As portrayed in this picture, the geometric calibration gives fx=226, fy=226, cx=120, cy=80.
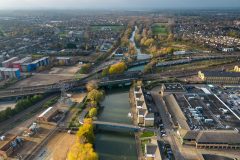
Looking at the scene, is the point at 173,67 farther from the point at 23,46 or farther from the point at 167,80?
the point at 23,46

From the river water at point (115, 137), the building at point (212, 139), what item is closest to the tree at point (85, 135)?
the river water at point (115, 137)

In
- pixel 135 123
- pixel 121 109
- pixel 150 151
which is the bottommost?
pixel 121 109

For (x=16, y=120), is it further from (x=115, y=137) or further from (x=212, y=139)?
(x=212, y=139)

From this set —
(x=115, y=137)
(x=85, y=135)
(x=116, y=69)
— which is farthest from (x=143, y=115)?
(x=116, y=69)

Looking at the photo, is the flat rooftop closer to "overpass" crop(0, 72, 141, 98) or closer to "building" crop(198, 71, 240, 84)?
"building" crop(198, 71, 240, 84)

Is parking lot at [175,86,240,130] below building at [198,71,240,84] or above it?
below

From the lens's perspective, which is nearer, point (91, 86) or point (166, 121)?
point (166, 121)

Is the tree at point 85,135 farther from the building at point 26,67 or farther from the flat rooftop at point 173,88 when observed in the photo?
the building at point 26,67

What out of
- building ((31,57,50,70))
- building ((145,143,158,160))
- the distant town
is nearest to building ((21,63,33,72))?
the distant town
